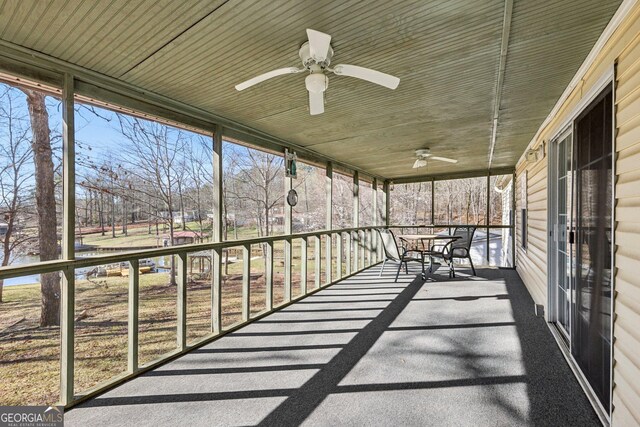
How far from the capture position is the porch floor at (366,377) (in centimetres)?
186

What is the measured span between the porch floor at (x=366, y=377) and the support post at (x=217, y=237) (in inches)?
11.3

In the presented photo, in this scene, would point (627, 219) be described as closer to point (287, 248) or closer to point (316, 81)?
point (316, 81)

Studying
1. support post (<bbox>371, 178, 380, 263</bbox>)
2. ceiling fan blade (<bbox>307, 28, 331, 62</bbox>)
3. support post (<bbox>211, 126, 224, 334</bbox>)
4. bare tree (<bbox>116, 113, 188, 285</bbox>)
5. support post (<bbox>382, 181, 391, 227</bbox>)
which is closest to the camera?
ceiling fan blade (<bbox>307, 28, 331, 62</bbox>)

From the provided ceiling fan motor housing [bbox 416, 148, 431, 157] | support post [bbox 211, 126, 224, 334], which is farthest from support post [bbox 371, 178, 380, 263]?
support post [bbox 211, 126, 224, 334]

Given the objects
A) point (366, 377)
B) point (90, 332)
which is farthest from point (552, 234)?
point (90, 332)

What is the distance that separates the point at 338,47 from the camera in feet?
6.40

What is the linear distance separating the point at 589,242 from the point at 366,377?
6.01 feet

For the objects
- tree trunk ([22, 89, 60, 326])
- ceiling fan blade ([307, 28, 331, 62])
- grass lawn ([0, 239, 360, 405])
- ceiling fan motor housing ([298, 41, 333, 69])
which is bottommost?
grass lawn ([0, 239, 360, 405])

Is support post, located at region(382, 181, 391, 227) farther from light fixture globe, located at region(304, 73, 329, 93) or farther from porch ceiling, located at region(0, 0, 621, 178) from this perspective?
light fixture globe, located at region(304, 73, 329, 93)

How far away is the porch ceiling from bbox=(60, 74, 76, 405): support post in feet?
1.07

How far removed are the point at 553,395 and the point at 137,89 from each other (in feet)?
12.6

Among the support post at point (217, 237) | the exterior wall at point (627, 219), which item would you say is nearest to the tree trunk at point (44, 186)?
the support post at point (217, 237)

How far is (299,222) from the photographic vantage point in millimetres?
5758

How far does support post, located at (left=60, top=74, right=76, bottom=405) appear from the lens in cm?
206
